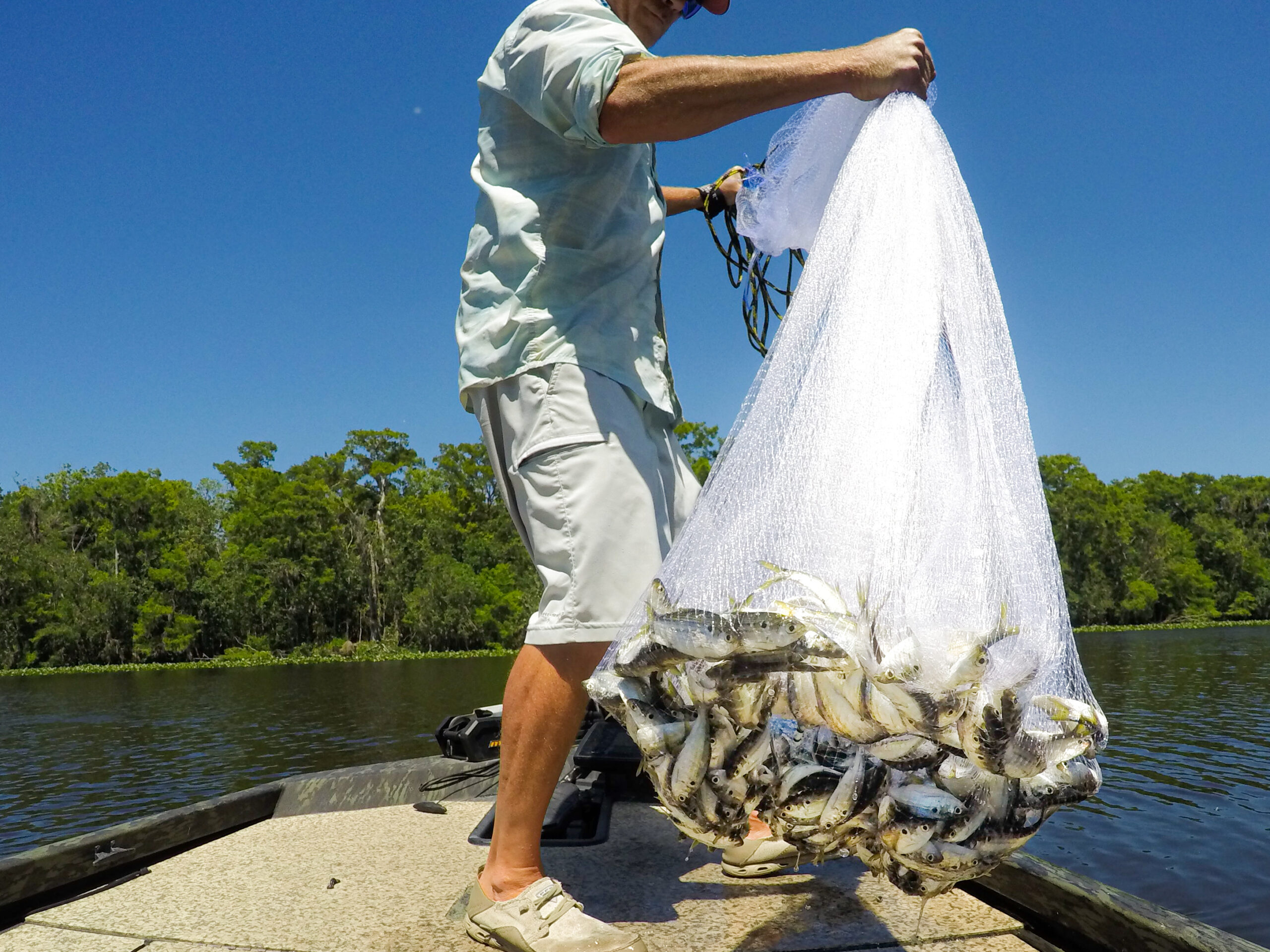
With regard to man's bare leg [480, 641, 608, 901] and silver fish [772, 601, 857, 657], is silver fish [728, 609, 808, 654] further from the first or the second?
man's bare leg [480, 641, 608, 901]

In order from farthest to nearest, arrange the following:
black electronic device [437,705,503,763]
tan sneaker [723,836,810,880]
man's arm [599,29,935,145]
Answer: black electronic device [437,705,503,763] < tan sneaker [723,836,810,880] < man's arm [599,29,935,145]

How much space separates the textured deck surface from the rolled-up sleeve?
1.66m

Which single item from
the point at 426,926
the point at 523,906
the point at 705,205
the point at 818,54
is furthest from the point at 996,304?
the point at 426,926

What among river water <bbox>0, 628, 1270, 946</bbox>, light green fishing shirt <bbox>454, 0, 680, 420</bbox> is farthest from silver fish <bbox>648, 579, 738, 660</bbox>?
river water <bbox>0, 628, 1270, 946</bbox>

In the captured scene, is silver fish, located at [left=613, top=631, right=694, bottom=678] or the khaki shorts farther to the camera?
the khaki shorts

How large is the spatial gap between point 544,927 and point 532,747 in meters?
0.34

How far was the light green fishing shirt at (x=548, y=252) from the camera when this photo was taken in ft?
6.25

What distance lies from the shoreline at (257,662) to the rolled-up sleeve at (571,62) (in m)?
44.8

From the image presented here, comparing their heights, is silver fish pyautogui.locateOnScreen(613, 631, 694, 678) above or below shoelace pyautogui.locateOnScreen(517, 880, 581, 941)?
above

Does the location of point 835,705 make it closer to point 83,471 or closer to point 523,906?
point 523,906

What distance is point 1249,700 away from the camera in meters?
21.4

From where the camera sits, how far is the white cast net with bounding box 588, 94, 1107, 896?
4.03 ft

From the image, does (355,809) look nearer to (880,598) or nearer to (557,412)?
(557,412)

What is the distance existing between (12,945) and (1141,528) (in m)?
68.3
